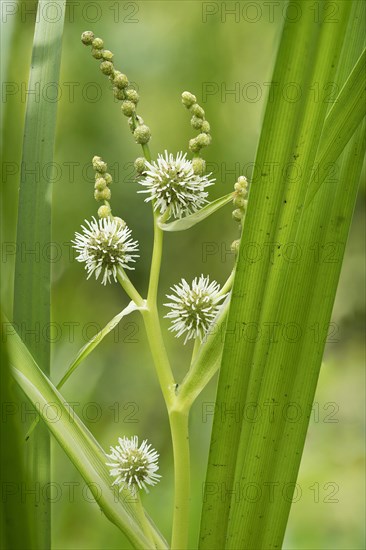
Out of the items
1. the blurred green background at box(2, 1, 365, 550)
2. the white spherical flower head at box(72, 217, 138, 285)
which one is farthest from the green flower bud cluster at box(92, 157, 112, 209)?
the blurred green background at box(2, 1, 365, 550)

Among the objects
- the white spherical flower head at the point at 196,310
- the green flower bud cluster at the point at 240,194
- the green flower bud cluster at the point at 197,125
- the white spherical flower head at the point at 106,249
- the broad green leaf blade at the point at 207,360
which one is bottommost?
the broad green leaf blade at the point at 207,360

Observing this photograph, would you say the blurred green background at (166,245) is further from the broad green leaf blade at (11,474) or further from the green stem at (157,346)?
the broad green leaf blade at (11,474)

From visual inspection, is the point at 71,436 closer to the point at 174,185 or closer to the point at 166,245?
the point at 174,185

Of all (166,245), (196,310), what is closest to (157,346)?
(196,310)

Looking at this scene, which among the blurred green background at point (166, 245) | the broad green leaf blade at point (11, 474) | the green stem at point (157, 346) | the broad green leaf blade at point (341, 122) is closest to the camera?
the broad green leaf blade at point (11, 474)

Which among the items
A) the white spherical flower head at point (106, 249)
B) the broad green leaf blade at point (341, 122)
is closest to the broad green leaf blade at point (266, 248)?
the broad green leaf blade at point (341, 122)

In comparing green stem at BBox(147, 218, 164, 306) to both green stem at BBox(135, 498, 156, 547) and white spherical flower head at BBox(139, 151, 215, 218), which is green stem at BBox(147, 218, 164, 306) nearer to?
white spherical flower head at BBox(139, 151, 215, 218)

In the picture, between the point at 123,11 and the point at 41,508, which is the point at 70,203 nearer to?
the point at 123,11
